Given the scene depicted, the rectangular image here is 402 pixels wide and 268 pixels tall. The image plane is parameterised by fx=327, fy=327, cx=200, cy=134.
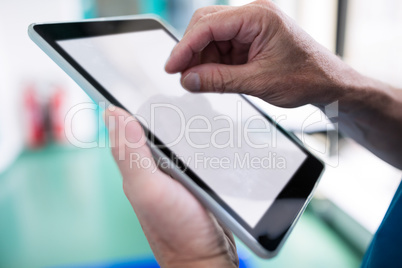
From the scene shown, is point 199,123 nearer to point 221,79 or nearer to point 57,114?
point 221,79

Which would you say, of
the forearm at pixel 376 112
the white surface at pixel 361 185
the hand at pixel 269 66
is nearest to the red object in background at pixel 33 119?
the white surface at pixel 361 185

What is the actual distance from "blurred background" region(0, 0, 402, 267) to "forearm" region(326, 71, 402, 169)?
133 millimetres

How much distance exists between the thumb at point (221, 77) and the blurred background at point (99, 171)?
201 millimetres

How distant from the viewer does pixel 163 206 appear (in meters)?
0.40

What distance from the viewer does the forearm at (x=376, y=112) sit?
57cm

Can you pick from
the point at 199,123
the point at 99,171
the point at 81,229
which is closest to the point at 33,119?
the point at 99,171

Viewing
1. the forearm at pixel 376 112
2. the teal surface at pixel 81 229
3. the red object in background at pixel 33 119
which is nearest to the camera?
the forearm at pixel 376 112

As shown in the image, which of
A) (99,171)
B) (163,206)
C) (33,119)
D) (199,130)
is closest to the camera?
(163,206)

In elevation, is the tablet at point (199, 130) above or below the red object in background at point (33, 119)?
above

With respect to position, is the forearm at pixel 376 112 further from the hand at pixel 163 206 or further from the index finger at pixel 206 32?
the hand at pixel 163 206

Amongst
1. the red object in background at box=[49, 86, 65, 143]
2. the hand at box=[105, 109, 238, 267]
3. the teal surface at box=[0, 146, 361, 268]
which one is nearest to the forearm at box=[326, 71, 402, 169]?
the hand at box=[105, 109, 238, 267]

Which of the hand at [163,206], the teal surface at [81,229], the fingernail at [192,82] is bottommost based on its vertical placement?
the teal surface at [81,229]

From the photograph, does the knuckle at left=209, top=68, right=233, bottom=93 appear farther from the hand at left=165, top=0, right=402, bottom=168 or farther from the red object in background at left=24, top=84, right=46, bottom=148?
the red object in background at left=24, top=84, right=46, bottom=148

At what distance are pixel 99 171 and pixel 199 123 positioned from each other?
139 centimetres
